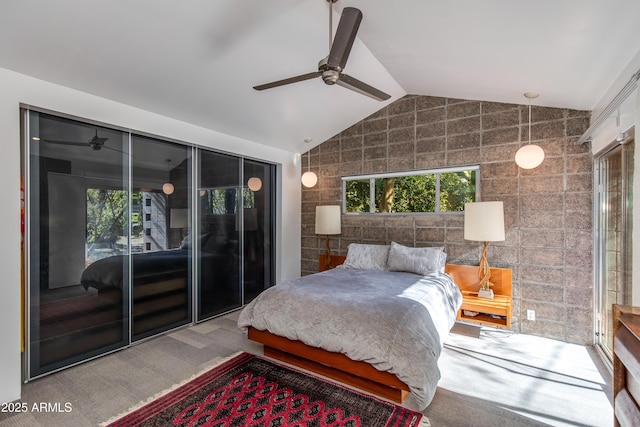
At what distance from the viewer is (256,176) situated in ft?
15.6

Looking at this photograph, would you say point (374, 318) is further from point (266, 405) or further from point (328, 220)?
point (328, 220)

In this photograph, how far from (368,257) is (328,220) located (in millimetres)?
897

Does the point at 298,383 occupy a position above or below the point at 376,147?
below

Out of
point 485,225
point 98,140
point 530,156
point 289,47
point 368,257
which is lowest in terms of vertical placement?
point 368,257

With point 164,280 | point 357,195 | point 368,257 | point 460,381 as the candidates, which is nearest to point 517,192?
point 368,257

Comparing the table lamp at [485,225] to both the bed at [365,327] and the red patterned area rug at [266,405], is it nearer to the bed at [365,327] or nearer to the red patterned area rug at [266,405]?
the bed at [365,327]

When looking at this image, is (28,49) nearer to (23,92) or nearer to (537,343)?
(23,92)

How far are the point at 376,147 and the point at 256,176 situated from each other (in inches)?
75.3

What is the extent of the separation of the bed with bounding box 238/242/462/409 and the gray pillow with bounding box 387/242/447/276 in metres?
0.15

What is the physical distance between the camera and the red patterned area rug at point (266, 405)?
200cm

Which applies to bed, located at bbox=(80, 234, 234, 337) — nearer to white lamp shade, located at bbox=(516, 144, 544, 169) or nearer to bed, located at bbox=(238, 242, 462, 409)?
bed, located at bbox=(238, 242, 462, 409)

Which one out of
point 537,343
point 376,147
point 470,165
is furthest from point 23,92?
point 537,343

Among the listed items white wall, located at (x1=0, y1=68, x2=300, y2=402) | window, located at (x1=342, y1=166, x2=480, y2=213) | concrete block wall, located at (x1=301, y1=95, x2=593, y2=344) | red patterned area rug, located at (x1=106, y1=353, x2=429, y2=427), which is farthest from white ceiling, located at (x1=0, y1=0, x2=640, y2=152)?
red patterned area rug, located at (x1=106, y1=353, x2=429, y2=427)

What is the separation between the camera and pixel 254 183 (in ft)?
15.4
